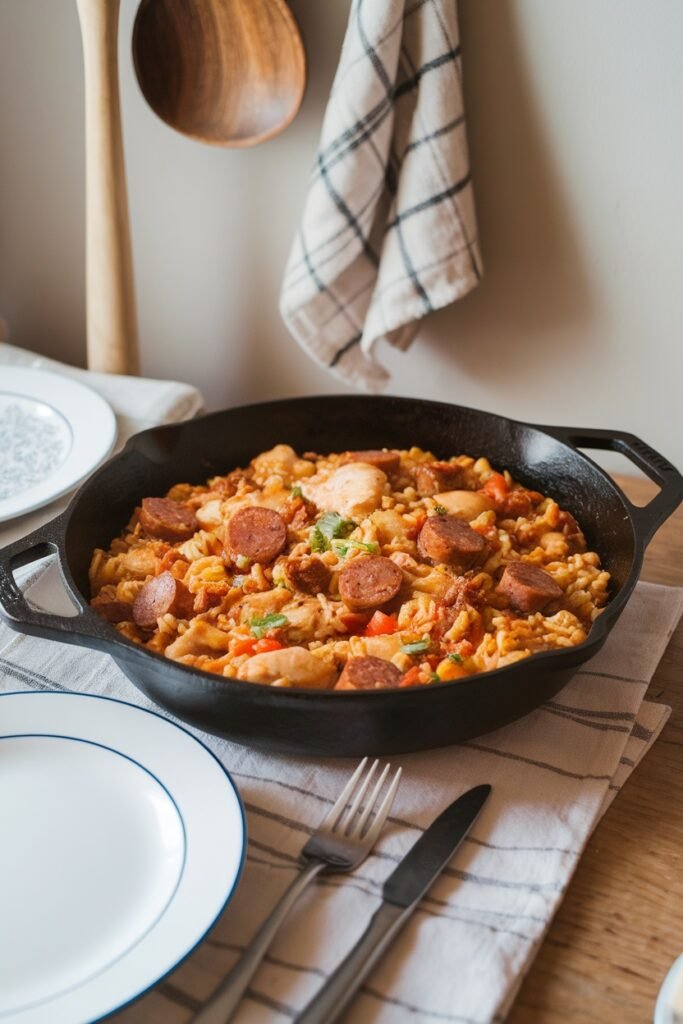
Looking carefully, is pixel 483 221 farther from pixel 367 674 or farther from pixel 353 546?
pixel 367 674

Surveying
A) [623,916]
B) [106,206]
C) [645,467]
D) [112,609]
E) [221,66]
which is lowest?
[623,916]

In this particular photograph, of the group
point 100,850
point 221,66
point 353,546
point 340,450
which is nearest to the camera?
point 100,850

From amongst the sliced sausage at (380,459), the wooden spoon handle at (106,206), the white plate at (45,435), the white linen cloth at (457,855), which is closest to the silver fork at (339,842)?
the white linen cloth at (457,855)

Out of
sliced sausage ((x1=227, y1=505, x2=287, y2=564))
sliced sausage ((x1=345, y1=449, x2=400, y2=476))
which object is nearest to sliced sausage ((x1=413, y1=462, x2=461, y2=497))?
sliced sausage ((x1=345, y1=449, x2=400, y2=476))

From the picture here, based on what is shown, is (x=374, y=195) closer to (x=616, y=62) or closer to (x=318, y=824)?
(x=616, y=62)

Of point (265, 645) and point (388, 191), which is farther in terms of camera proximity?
point (388, 191)

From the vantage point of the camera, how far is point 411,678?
4.42 feet

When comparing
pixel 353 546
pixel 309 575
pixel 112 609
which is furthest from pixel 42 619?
pixel 353 546

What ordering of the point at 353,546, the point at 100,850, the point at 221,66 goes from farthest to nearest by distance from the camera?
the point at 221,66
the point at 353,546
the point at 100,850

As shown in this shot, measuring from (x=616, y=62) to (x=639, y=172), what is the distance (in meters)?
0.21

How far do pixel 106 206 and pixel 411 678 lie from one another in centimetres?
145

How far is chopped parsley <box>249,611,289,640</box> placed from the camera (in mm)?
1461

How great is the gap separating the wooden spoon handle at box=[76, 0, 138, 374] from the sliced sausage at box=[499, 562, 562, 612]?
1263 mm

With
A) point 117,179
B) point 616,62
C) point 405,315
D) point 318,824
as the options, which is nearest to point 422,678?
point 318,824
